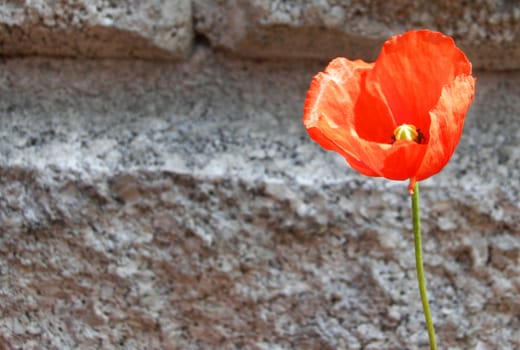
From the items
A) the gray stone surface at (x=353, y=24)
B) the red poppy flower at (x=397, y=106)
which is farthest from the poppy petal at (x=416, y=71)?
the gray stone surface at (x=353, y=24)

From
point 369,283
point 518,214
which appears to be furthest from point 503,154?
point 369,283

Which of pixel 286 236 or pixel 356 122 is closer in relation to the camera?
pixel 356 122

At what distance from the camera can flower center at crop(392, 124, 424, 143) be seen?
1.47 feet

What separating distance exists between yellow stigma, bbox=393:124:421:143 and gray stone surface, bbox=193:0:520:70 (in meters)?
0.17

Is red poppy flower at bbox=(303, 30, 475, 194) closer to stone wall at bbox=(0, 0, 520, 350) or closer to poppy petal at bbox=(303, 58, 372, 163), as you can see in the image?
poppy petal at bbox=(303, 58, 372, 163)

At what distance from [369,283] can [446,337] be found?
8 cm

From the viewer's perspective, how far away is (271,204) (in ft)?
2.04

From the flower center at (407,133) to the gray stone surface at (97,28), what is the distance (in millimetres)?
243

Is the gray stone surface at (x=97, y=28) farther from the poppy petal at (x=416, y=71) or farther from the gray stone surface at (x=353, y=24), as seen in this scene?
the poppy petal at (x=416, y=71)

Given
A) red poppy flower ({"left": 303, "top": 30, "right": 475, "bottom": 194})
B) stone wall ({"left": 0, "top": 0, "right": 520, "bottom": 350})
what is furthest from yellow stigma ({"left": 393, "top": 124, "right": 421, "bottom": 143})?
stone wall ({"left": 0, "top": 0, "right": 520, "bottom": 350})

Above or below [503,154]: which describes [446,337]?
below

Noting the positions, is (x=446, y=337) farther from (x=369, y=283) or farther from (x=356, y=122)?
(x=356, y=122)

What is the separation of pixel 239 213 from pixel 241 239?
2cm

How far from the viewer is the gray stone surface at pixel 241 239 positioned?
0.62 m
